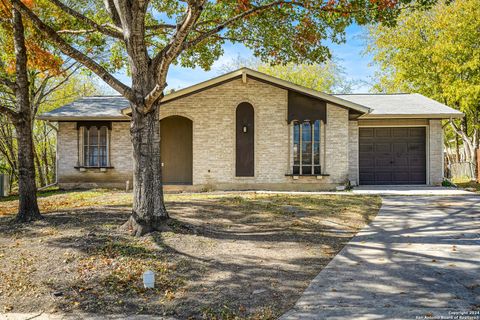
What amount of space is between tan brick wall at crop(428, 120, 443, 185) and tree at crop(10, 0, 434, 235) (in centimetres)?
722

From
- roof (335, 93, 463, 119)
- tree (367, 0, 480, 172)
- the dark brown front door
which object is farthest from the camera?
tree (367, 0, 480, 172)

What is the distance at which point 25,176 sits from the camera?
7949mm

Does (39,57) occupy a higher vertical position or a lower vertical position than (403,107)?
higher

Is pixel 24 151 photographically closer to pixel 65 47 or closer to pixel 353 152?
pixel 65 47

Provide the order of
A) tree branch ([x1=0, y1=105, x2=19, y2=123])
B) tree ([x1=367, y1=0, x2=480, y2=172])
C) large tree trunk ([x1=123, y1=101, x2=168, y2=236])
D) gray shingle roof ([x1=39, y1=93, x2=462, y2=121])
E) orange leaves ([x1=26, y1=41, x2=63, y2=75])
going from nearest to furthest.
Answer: large tree trunk ([x1=123, y1=101, x2=168, y2=236])
tree branch ([x1=0, y1=105, x2=19, y2=123])
orange leaves ([x1=26, y1=41, x2=63, y2=75])
gray shingle roof ([x1=39, y1=93, x2=462, y2=121])
tree ([x1=367, y1=0, x2=480, y2=172])

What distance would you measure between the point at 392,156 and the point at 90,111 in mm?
13394

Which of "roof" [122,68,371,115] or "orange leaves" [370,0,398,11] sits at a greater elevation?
"orange leaves" [370,0,398,11]

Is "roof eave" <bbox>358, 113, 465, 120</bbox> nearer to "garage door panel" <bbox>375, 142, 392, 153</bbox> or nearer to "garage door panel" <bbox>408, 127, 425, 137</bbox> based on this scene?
"garage door panel" <bbox>408, 127, 425, 137</bbox>

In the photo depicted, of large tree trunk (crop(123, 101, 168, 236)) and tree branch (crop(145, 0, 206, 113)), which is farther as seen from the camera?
large tree trunk (crop(123, 101, 168, 236))

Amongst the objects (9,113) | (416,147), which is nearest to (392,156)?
(416,147)

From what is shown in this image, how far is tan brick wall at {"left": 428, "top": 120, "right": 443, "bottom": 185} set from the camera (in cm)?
1609

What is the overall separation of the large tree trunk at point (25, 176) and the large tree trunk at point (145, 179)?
2387mm

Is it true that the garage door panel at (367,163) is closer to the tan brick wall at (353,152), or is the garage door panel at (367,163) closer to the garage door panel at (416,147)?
the tan brick wall at (353,152)

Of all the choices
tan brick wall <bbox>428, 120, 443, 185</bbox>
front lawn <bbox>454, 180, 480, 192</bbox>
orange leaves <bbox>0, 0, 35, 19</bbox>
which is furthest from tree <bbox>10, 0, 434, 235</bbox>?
front lawn <bbox>454, 180, 480, 192</bbox>
